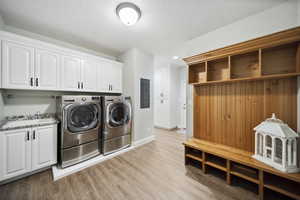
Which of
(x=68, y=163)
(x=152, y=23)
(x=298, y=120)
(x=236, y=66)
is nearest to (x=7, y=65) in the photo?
(x=68, y=163)

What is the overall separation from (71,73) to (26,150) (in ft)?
5.00

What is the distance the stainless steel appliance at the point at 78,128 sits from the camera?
197 cm

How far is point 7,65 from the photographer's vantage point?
1.73 m

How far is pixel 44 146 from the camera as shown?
1.90m

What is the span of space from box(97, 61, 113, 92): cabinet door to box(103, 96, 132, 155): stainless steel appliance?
546mm

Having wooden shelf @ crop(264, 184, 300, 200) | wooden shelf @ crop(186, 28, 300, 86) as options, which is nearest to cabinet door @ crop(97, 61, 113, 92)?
wooden shelf @ crop(186, 28, 300, 86)

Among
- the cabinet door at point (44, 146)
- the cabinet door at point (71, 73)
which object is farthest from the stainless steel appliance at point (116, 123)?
the cabinet door at point (44, 146)

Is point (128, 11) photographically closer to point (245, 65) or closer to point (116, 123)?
point (245, 65)

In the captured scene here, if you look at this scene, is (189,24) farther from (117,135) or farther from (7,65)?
(7,65)

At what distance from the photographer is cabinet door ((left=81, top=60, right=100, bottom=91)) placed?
2.55m

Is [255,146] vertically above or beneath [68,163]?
above

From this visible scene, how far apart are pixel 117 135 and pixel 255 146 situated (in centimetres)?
257

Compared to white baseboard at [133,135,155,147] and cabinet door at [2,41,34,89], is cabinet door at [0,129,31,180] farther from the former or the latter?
white baseboard at [133,135,155,147]

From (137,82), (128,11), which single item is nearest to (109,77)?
(137,82)
